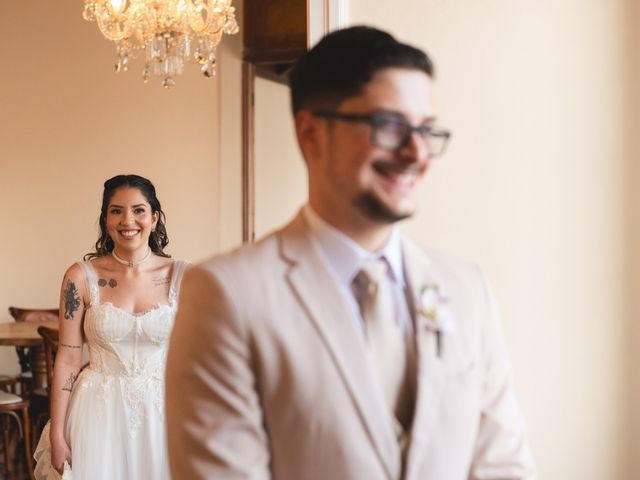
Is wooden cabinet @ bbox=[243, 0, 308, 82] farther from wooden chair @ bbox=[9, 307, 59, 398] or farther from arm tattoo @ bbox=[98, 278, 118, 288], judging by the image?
arm tattoo @ bbox=[98, 278, 118, 288]

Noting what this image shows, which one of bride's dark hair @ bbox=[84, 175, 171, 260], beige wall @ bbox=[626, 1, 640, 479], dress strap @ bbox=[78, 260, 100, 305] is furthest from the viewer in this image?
bride's dark hair @ bbox=[84, 175, 171, 260]

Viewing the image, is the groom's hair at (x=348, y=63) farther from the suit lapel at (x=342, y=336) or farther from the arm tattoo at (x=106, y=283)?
A: the arm tattoo at (x=106, y=283)

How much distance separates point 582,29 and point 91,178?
5.26m

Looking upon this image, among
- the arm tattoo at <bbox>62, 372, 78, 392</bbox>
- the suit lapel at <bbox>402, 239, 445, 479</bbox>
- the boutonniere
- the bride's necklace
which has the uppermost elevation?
the boutonniere

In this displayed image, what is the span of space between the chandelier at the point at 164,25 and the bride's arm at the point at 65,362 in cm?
198

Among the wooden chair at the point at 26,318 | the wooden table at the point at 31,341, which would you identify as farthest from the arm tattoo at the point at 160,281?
the wooden chair at the point at 26,318

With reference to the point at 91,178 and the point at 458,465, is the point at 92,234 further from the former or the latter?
the point at 458,465

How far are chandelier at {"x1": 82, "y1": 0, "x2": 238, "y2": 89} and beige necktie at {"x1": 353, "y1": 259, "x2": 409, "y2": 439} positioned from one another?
158 inches

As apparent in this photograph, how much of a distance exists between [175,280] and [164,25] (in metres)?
2.09

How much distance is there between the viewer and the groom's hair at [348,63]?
4.46ft

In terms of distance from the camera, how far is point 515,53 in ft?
9.28

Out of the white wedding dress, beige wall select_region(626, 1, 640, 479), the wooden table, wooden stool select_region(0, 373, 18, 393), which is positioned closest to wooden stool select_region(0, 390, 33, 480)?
the wooden table

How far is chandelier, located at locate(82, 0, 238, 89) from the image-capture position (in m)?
5.33

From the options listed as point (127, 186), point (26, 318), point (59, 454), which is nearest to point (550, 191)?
point (127, 186)
